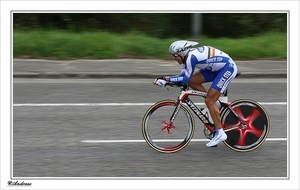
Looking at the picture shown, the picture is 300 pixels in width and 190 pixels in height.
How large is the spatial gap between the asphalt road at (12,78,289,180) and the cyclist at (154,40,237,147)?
67 centimetres

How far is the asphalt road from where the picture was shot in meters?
7.81

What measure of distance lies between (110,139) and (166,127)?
1.13 m

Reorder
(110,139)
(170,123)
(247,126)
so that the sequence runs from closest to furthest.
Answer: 1. (170,123)
2. (247,126)
3. (110,139)

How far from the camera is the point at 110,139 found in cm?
917

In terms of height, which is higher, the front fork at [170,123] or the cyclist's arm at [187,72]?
the cyclist's arm at [187,72]

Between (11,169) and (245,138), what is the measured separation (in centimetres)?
335

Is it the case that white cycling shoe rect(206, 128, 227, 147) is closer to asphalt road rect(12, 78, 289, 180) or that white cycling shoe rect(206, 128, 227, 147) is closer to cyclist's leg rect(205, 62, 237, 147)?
cyclist's leg rect(205, 62, 237, 147)

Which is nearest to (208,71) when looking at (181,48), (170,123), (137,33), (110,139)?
(181,48)

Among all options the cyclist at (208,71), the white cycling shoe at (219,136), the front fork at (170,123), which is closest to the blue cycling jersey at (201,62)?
the cyclist at (208,71)

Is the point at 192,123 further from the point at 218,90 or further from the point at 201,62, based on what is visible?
the point at 201,62

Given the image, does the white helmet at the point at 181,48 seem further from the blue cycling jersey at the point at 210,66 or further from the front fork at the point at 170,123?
the front fork at the point at 170,123

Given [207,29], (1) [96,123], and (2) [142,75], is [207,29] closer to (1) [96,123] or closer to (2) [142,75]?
(2) [142,75]

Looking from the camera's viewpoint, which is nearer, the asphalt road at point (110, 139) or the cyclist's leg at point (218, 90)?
the asphalt road at point (110, 139)

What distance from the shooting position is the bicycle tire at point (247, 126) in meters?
8.53
